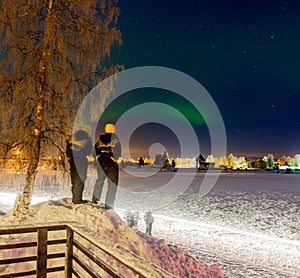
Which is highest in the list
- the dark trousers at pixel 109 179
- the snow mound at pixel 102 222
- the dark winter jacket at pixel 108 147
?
the dark winter jacket at pixel 108 147

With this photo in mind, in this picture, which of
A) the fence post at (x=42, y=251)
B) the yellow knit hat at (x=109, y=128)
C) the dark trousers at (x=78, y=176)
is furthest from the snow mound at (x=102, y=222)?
the fence post at (x=42, y=251)

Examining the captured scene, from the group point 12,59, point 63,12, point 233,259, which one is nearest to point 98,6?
point 63,12

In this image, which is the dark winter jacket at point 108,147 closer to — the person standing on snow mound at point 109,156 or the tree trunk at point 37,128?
the person standing on snow mound at point 109,156

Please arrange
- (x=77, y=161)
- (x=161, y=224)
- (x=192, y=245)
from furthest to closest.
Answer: (x=161, y=224), (x=192, y=245), (x=77, y=161)

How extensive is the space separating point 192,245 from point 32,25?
1001 centimetres

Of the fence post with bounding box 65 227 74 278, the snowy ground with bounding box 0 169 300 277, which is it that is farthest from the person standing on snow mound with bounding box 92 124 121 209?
the fence post with bounding box 65 227 74 278

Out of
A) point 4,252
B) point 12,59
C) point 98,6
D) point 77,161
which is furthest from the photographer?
point 98,6

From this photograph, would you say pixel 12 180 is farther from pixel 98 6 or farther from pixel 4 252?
pixel 98 6

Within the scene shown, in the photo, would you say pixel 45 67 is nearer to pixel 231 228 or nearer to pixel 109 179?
pixel 109 179

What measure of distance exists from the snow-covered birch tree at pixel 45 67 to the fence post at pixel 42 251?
3.61 metres

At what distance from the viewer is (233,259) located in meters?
11.8

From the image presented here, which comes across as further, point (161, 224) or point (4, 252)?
point (161, 224)

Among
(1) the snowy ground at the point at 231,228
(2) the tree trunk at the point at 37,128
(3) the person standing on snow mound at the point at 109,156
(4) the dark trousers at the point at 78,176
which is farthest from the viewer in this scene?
(1) the snowy ground at the point at 231,228

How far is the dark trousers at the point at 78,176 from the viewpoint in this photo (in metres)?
6.88
